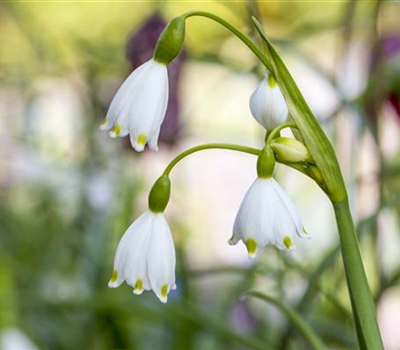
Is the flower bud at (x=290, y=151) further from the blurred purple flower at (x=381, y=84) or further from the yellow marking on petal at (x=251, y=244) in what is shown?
the blurred purple flower at (x=381, y=84)

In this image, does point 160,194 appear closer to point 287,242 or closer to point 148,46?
point 287,242

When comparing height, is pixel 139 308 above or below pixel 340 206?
above

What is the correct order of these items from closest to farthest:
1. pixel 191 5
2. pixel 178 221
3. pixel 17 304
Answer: pixel 17 304 < pixel 178 221 < pixel 191 5

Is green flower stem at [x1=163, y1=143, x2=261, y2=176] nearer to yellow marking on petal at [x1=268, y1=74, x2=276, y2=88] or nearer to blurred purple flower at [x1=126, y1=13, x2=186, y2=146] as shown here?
yellow marking on petal at [x1=268, y1=74, x2=276, y2=88]

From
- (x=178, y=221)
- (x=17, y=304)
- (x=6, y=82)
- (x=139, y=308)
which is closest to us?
(x=139, y=308)

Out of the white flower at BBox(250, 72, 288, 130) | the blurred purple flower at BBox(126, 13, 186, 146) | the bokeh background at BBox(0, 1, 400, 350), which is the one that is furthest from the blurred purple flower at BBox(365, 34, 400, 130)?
the white flower at BBox(250, 72, 288, 130)

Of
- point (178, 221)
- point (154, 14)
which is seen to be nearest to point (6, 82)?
point (178, 221)

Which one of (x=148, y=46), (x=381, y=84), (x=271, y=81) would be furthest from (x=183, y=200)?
(x=271, y=81)

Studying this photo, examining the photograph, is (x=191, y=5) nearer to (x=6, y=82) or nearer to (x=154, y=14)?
(x=6, y=82)
